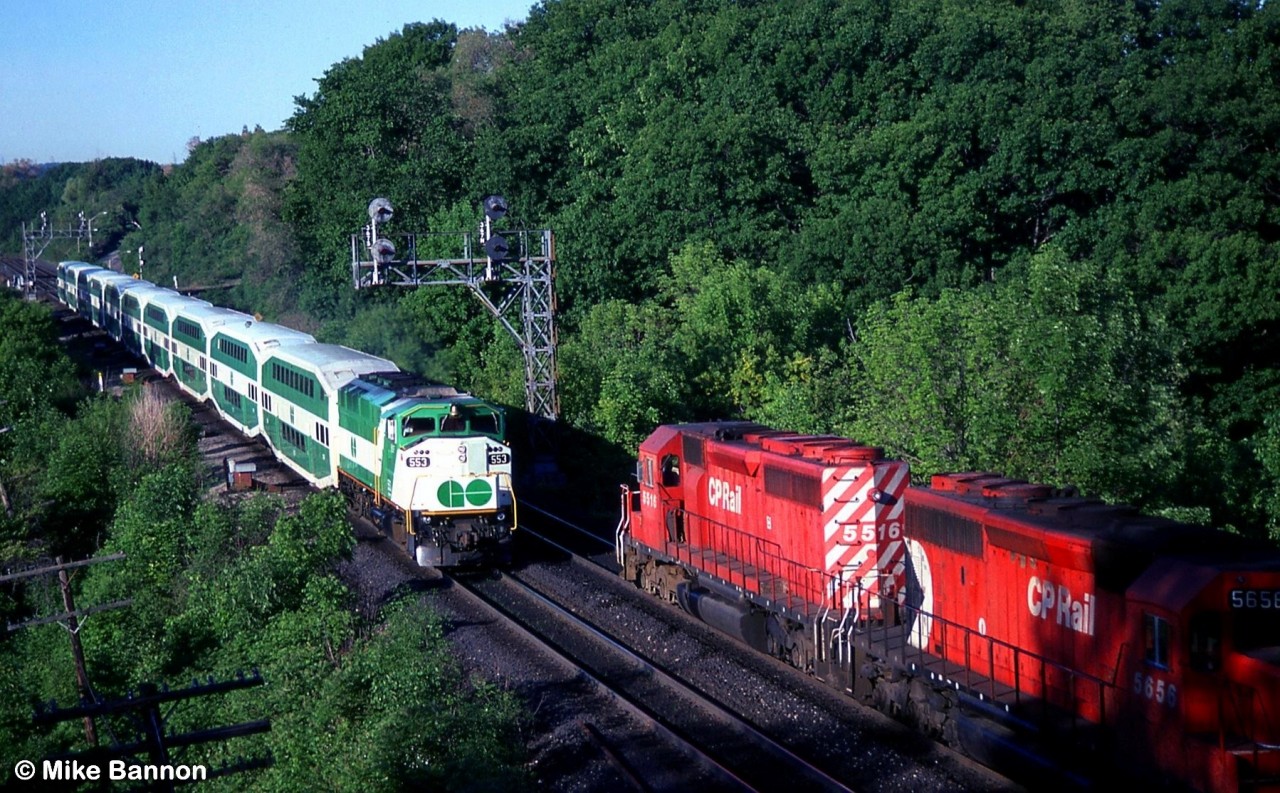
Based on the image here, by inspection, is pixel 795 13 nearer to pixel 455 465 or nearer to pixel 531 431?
pixel 531 431

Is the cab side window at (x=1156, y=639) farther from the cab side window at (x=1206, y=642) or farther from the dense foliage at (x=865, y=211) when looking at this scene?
the dense foliage at (x=865, y=211)

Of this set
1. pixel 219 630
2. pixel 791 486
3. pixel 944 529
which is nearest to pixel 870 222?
pixel 791 486

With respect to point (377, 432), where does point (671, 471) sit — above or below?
below

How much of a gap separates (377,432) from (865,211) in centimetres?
2121

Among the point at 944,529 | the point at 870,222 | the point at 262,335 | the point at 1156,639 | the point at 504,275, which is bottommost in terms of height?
the point at 1156,639

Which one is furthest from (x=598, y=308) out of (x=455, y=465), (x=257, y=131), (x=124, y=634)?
(x=257, y=131)

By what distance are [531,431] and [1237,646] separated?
2143 cm

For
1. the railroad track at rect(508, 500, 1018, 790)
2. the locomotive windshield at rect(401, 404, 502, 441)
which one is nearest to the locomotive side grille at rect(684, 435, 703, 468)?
the railroad track at rect(508, 500, 1018, 790)

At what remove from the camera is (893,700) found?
44.3ft

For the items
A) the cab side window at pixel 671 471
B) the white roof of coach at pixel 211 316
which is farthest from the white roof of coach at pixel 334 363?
the cab side window at pixel 671 471

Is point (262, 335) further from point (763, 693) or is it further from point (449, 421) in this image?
point (763, 693)

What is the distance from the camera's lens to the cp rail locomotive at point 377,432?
2067cm

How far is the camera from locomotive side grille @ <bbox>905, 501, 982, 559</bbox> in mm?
12797

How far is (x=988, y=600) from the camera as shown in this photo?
1262cm
